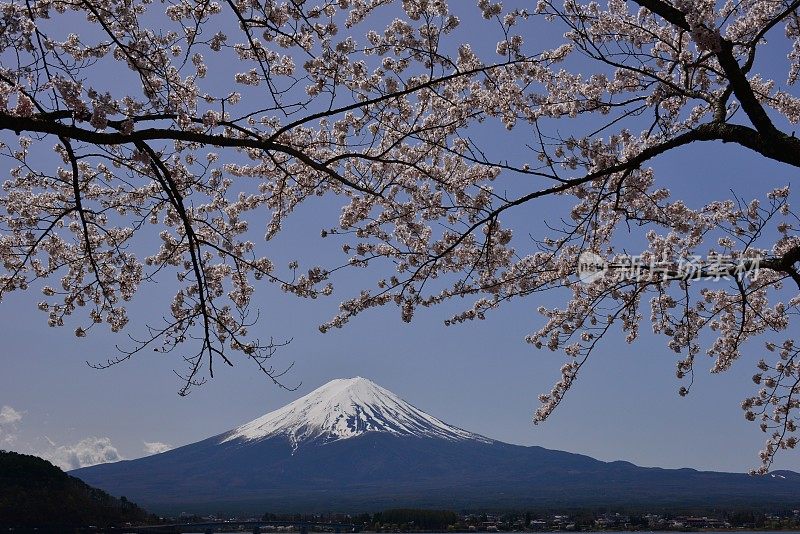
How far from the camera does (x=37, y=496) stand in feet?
141

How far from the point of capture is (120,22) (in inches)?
176

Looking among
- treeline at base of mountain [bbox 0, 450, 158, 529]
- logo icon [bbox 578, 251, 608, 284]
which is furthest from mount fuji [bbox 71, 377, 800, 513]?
logo icon [bbox 578, 251, 608, 284]

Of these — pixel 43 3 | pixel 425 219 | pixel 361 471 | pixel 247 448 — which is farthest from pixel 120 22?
pixel 247 448

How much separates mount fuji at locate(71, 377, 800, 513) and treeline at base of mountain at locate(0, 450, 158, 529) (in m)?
74.2

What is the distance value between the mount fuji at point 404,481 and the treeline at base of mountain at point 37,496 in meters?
74.2

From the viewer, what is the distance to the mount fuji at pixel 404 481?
12656 centimetres

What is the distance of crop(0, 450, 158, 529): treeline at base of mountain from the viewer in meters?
42.0

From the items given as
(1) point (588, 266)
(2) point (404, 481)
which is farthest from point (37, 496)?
(2) point (404, 481)

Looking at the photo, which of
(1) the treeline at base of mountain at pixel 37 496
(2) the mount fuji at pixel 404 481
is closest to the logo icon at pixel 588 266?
(1) the treeline at base of mountain at pixel 37 496

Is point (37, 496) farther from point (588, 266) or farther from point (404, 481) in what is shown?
point (404, 481)

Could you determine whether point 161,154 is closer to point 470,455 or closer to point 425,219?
point 425,219

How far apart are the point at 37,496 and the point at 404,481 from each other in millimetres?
134760

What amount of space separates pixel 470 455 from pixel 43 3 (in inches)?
7502

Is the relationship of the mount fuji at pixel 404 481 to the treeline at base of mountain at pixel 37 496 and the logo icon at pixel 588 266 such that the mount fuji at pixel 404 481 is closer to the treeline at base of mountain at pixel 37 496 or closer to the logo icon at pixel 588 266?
the treeline at base of mountain at pixel 37 496
